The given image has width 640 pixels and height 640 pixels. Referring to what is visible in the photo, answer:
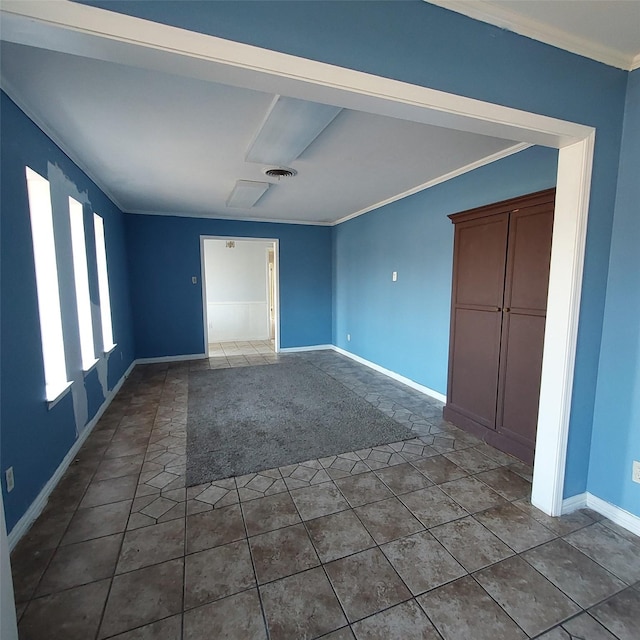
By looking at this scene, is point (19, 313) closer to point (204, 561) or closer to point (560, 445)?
point (204, 561)

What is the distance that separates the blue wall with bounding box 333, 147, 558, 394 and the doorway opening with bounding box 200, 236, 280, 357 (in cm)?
255

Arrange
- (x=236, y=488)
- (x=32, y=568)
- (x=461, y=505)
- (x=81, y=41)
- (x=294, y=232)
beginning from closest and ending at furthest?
(x=81, y=41) < (x=32, y=568) < (x=461, y=505) < (x=236, y=488) < (x=294, y=232)

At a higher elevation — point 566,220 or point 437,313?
point 566,220

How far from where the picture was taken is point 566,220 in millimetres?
1782

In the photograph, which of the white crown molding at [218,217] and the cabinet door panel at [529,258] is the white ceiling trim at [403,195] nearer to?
the white crown molding at [218,217]

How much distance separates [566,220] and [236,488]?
252 centimetres

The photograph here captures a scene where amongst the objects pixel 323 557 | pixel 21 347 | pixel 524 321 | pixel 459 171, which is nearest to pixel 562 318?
pixel 524 321

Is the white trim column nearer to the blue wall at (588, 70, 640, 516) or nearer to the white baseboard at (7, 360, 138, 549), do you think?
the blue wall at (588, 70, 640, 516)

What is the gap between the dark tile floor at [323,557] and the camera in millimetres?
1334

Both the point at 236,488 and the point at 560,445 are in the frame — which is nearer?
the point at 560,445

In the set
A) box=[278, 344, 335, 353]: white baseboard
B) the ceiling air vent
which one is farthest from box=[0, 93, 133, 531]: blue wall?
box=[278, 344, 335, 353]: white baseboard

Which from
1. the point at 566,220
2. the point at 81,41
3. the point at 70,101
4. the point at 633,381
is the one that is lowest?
the point at 633,381

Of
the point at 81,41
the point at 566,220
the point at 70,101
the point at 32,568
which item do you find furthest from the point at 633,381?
the point at 70,101

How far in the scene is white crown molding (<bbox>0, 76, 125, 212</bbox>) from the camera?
1872 millimetres
